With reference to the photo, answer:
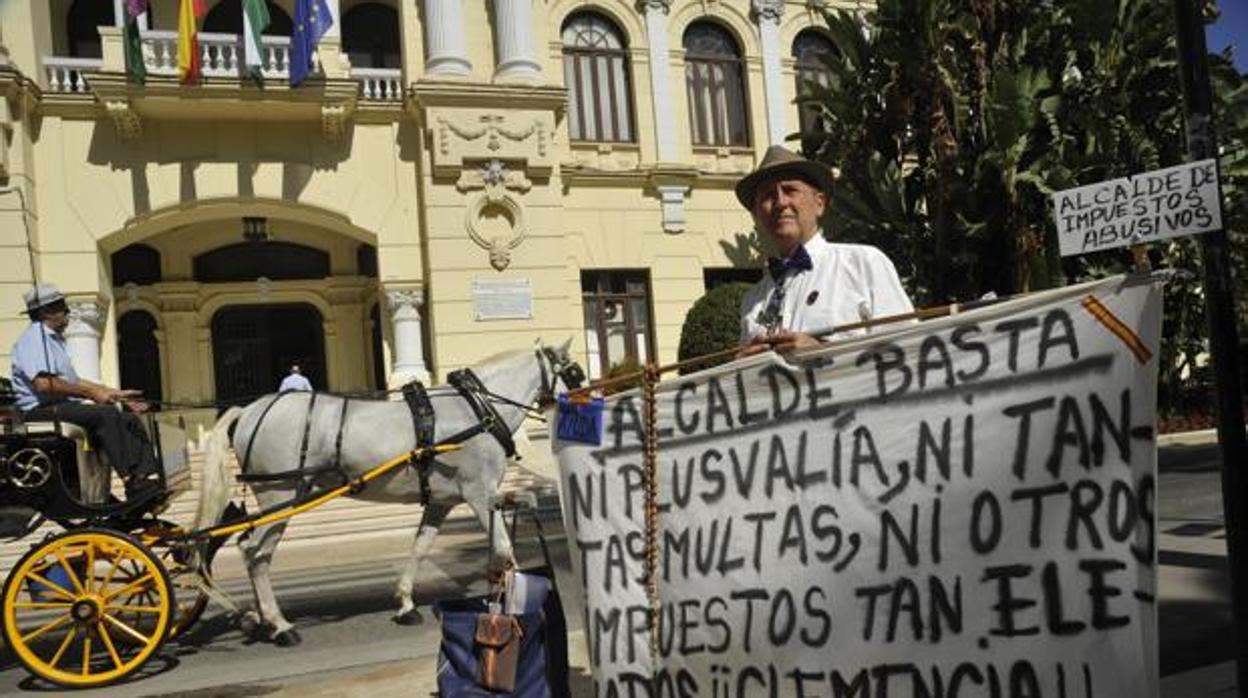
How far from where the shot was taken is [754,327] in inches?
139

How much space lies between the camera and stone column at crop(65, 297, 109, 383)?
51.9 feet

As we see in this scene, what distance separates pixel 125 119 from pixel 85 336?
144 inches

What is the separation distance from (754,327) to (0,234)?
51.9 ft

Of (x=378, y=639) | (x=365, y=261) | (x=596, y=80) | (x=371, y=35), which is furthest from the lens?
(x=365, y=261)

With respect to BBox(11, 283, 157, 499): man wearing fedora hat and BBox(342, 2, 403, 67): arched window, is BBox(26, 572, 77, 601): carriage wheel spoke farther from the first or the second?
BBox(342, 2, 403, 67): arched window

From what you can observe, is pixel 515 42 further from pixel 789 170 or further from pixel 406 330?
pixel 789 170

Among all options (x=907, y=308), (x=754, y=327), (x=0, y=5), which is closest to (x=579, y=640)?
(x=754, y=327)

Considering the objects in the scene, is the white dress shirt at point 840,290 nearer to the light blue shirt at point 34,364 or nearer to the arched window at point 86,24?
the light blue shirt at point 34,364

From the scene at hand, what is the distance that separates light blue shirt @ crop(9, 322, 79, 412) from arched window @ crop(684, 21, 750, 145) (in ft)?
53.9

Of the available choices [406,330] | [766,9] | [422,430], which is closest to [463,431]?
[422,430]

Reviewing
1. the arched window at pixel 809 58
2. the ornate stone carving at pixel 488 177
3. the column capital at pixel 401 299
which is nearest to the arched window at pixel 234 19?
the ornate stone carving at pixel 488 177

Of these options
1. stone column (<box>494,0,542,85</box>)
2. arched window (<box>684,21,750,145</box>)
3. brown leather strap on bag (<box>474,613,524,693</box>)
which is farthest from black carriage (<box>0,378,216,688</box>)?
arched window (<box>684,21,750,145</box>)

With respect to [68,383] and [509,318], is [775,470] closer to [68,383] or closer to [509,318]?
[68,383]

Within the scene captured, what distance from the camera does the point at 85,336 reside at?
15.9 m
